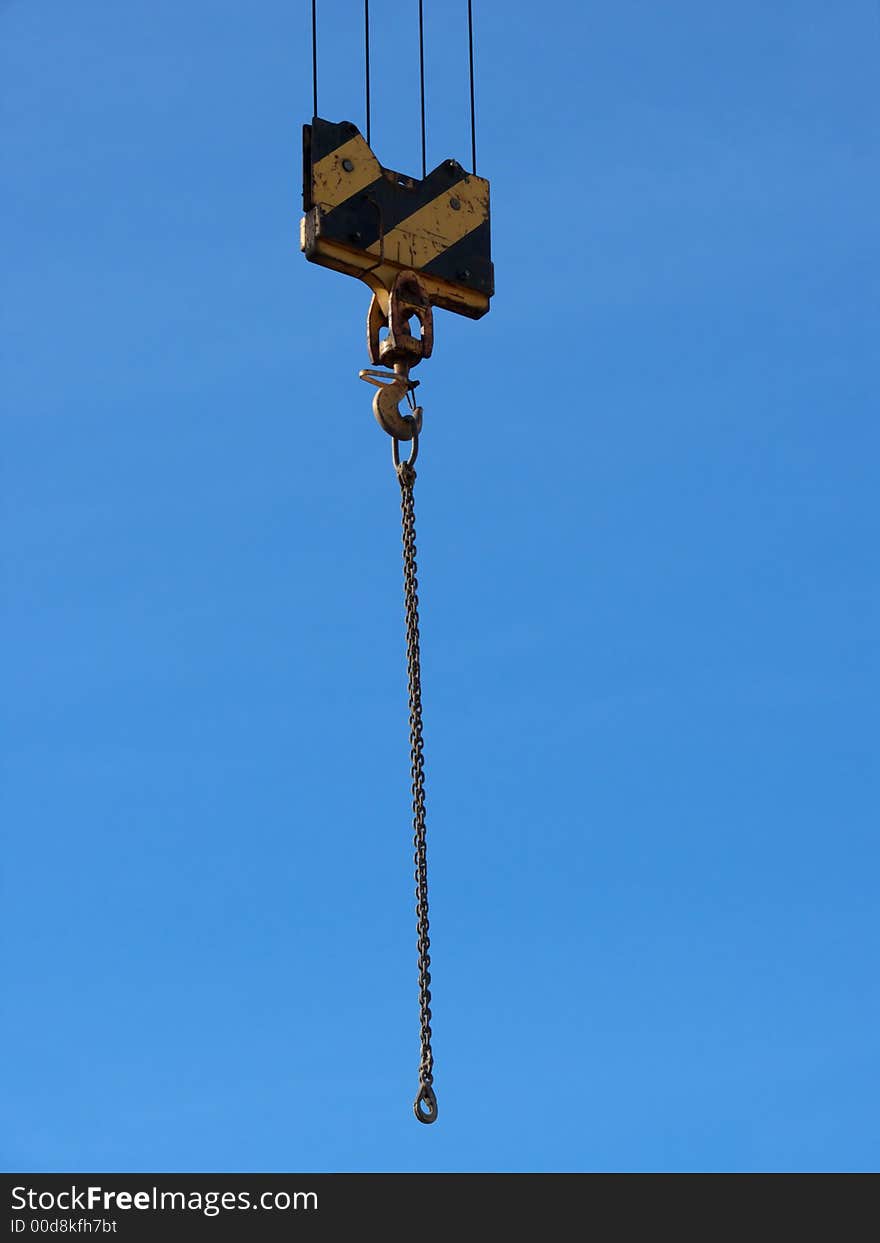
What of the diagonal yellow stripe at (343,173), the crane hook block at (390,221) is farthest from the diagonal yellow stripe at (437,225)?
the diagonal yellow stripe at (343,173)

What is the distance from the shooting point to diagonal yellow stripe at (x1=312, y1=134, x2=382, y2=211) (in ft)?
32.9

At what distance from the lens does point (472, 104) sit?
10.8 m

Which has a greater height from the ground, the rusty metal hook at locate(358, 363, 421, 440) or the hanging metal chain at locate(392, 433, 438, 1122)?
the rusty metal hook at locate(358, 363, 421, 440)

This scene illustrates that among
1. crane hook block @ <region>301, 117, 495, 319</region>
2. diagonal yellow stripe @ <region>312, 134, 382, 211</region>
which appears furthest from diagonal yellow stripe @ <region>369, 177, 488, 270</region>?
diagonal yellow stripe @ <region>312, 134, 382, 211</region>

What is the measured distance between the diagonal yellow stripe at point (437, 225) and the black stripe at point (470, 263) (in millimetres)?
25

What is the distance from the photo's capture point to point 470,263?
10.4m

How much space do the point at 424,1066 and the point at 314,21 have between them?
15.0 feet

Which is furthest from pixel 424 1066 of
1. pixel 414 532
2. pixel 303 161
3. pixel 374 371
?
pixel 303 161

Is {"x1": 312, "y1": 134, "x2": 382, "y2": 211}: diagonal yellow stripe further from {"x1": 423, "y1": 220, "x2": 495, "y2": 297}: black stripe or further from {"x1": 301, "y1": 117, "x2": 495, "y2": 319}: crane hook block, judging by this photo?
{"x1": 423, "y1": 220, "x2": 495, "y2": 297}: black stripe

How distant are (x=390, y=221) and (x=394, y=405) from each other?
0.83m

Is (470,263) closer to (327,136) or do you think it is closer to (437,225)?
(437,225)

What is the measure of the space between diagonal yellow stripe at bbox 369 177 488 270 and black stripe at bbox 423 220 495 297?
1.0 inches

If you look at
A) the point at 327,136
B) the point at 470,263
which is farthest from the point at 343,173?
the point at 470,263

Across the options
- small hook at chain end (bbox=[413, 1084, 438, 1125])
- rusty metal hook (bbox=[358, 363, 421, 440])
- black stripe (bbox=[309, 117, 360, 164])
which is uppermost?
black stripe (bbox=[309, 117, 360, 164])
